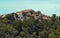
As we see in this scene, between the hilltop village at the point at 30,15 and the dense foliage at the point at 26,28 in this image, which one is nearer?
the dense foliage at the point at 26,28

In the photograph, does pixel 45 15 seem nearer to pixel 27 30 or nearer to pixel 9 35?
pixel 27 30

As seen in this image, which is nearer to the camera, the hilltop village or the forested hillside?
the forested hillside

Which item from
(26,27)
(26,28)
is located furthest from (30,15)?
(26,28)

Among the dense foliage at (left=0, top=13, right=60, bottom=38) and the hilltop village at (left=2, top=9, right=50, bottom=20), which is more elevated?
the dense foliage at (left=0, top=13, right=60, bottom=38)

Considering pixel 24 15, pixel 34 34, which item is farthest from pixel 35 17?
pixel 34 34

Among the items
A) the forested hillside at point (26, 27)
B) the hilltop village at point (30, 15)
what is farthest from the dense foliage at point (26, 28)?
the hilltop village at point (30, 15)

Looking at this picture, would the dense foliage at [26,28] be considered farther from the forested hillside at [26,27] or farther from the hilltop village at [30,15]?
the hilltop village at [30,15]

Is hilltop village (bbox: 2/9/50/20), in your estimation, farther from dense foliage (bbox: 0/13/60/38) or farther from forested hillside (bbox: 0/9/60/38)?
dense foliage (bbox: 0/13/60/38)

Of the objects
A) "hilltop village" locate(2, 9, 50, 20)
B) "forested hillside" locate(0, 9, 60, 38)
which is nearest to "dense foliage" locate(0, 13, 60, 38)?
"forested hillside" locate(0, 9, 60, 38)
